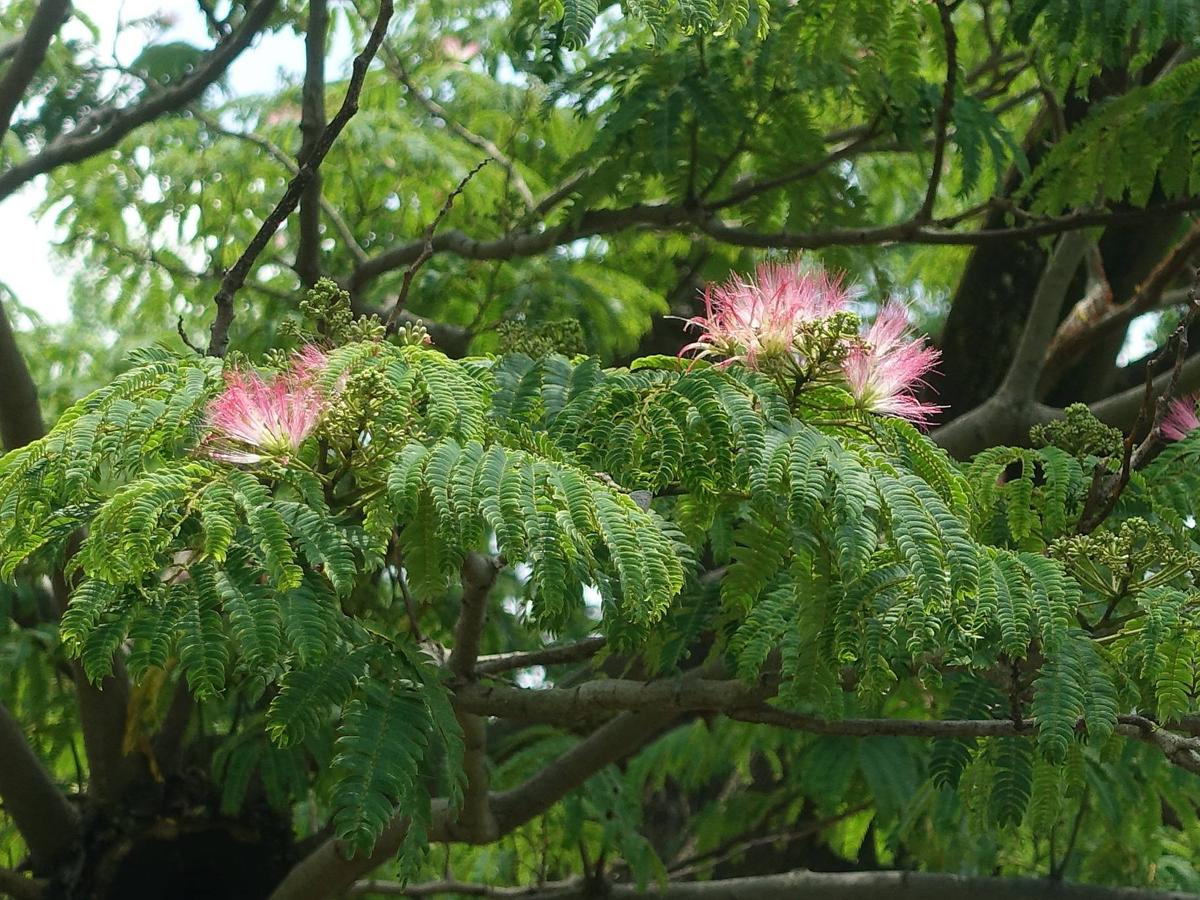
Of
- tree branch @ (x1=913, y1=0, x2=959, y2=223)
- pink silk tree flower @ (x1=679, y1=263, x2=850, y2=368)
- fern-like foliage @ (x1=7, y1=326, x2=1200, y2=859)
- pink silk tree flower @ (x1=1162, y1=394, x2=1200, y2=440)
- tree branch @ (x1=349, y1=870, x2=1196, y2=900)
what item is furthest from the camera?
tree branch @ (x1=349, y1=870, x2=1196, y2=900)

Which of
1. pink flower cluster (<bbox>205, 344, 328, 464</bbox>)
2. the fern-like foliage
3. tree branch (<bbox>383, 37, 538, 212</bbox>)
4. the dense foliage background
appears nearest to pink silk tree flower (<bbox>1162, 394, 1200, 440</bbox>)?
the dense foliage background

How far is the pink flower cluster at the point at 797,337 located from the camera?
255 centimetres

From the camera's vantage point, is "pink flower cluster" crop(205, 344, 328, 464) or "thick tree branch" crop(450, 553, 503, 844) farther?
"thick tree branch" crop(450, 553, 503, 844)

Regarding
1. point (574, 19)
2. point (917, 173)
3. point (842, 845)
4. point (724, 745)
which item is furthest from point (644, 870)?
point (917, 173)

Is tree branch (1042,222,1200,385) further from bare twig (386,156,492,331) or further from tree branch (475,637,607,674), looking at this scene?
bare twig (386,156,492,331)

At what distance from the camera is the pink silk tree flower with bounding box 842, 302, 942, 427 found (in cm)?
258

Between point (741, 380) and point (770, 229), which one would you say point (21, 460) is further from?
point (770, 229)

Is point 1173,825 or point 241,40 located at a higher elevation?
point 241,40

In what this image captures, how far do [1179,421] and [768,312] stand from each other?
1.41m

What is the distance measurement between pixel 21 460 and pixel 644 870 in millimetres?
2990

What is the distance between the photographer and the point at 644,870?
4875 mm

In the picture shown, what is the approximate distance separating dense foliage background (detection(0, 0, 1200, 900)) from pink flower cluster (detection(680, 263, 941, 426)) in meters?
0.07

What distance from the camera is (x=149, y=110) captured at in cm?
498

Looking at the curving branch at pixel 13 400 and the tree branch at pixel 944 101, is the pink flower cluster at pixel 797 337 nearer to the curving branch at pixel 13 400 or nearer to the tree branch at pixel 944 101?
the tree branch at pixel 944 101
